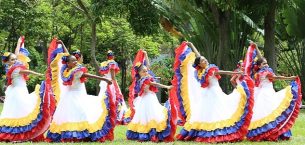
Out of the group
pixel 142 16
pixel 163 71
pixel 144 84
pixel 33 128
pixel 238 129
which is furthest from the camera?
pixel 163 71

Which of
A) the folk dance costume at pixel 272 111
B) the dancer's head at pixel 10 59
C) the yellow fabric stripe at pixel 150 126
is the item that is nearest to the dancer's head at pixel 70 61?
the dancer's head at pixel 10 59

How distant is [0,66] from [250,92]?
2363 centimetres

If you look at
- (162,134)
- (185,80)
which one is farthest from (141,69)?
(162,134)

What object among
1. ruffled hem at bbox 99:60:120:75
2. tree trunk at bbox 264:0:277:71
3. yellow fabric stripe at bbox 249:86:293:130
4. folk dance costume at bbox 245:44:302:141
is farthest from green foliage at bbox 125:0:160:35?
yellow fabric stripe at bbox 249:86:293:130

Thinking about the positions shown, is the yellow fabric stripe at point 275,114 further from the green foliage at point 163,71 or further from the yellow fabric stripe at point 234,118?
the green foliage at point 163,71

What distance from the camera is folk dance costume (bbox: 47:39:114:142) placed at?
9.84 metres

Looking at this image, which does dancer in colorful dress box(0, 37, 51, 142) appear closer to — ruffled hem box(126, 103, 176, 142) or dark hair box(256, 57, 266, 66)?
ruffled hem box(126, 103, 176, 142)

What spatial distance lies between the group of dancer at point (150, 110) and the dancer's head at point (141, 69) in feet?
0.06

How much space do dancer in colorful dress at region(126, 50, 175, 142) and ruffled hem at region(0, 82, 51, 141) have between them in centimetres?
150

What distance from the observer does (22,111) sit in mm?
10133

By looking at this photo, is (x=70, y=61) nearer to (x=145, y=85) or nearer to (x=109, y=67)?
(x=145, y=85)

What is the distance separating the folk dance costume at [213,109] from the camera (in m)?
9.65

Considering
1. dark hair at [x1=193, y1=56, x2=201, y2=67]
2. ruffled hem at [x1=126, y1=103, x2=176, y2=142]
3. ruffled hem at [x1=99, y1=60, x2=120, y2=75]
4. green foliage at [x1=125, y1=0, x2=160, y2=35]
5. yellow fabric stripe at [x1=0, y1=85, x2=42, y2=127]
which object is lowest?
ruffled hem at [x1=126, y1=103, x2=176, y2=142]

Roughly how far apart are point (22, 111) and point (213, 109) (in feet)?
10.5
